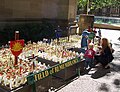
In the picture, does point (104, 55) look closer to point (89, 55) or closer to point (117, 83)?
point (89, 55)

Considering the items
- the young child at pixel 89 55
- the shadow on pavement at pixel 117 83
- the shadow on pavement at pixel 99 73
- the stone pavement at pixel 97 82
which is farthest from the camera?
the young child at pixel 89 55

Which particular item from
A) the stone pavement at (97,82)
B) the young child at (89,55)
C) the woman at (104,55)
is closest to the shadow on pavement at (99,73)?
the stone pavement at (97,82)

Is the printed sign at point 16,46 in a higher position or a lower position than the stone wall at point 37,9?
lower

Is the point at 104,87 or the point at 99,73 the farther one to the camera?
the point at 99,73

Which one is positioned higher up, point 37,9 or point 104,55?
point 37,9

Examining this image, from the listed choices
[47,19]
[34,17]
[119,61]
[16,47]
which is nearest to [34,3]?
[34,17]

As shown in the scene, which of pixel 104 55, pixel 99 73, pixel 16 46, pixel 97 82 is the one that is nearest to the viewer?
pixel 16 46

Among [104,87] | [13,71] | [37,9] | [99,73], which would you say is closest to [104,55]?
[99,73]

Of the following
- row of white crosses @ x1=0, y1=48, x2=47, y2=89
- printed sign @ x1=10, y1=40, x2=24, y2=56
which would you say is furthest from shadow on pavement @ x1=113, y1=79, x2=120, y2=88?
printed sign @ x1=10, y1=40, x2=24, y2=56

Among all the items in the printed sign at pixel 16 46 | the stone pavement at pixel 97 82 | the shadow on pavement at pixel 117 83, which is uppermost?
the printed sign at pixel 16 46

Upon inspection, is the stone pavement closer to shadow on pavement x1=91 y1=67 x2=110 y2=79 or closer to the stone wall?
shadow on pavement x1=91 y1=67 x2=110 y2=79

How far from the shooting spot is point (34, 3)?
13.4 m

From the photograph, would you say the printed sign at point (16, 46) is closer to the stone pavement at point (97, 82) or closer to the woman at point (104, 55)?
the stone pavement at point (97, 82)

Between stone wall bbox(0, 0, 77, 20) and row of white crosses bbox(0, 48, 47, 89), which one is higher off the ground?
stone wall bbox(0, 0, 77, 20)
